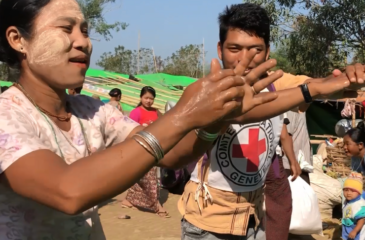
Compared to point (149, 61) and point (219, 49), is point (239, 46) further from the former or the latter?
point (149, 61)

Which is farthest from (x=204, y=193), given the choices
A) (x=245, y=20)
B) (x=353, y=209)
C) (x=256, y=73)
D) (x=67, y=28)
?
(x=353, y=209)

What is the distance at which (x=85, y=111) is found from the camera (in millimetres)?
1704

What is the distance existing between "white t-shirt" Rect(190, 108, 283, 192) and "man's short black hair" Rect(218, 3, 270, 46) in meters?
0.53

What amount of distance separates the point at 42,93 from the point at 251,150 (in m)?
1.20

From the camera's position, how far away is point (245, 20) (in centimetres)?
260

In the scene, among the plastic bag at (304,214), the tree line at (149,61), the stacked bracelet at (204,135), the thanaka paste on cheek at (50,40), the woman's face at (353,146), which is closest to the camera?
the thanaka paste on cheek at (50,40)

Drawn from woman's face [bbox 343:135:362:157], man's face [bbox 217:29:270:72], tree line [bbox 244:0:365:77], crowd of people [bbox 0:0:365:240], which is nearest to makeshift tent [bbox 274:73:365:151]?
tree line [bbox 244:0:365:77]

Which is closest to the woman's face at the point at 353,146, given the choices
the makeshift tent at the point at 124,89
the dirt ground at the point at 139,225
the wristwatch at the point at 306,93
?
the dirt ground at the point at 139,225

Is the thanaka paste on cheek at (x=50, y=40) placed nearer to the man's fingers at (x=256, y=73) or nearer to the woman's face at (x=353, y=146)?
the man's fingers at (x=256, y=73)

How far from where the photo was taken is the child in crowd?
14.7ft

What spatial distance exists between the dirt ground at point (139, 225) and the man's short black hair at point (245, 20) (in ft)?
11.6

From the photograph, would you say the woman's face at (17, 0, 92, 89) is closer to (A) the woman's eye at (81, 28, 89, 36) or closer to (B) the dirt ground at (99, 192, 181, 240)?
(A) the woman's eye at (81, 28, 89, 36)

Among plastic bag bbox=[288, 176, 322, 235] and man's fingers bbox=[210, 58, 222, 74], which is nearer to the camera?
man's fingers bbox=[210, 58, 222, 74]

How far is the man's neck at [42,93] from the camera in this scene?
1.57m
